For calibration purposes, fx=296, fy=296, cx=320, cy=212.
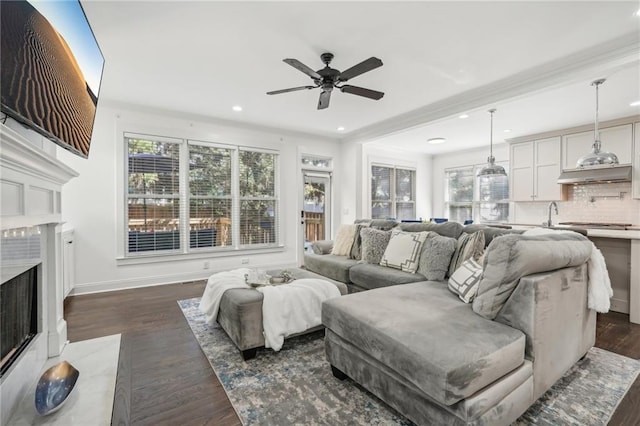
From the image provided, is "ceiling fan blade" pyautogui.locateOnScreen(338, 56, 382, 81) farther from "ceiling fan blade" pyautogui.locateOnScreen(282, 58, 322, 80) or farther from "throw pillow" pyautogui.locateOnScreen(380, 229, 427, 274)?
"throw pillow" pyautogui.locateOnScreen(380, 229, 427, 274)

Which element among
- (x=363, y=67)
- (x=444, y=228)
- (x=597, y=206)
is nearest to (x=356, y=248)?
(x=444, y=228)

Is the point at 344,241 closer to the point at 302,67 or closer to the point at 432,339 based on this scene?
the point at 302,67

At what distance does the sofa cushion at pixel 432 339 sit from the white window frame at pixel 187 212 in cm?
343

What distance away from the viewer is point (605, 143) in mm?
4785

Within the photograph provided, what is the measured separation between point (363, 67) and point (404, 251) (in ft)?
6.21

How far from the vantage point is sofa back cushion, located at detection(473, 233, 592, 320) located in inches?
64.9

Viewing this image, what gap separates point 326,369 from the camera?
2119 mm

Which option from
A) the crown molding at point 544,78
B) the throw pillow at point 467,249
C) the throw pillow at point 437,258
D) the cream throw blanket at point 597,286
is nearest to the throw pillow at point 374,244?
the throw pillow at point 437,258

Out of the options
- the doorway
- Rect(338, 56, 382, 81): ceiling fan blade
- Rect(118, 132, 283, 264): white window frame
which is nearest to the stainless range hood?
the doorway

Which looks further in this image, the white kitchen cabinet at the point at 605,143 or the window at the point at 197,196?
the white kitchen cabinet at the point at 605,143

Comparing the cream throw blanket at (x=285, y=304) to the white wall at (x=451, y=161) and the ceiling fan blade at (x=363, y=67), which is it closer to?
the ceiling fan blade at (x=363, y=67)

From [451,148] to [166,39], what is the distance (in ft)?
20.9

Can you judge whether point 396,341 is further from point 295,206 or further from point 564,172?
point 564,172

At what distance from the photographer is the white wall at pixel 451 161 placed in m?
6.60
